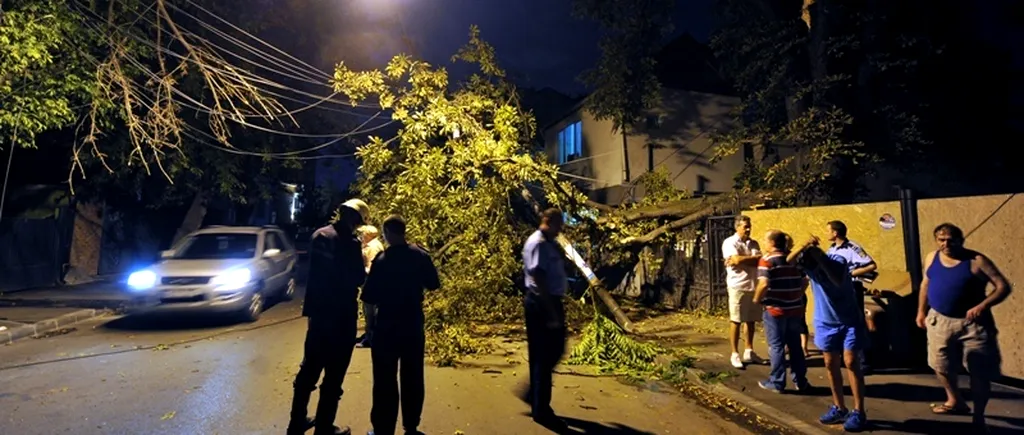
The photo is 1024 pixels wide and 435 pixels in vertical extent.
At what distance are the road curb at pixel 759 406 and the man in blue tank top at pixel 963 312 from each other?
3.60 feet

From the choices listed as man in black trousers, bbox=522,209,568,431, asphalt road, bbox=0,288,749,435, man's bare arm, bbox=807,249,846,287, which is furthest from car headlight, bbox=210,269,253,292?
man's bare arm, bbox=807,249,846,287

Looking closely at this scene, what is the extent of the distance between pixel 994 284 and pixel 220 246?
10798mm

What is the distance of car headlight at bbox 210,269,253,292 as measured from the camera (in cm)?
926

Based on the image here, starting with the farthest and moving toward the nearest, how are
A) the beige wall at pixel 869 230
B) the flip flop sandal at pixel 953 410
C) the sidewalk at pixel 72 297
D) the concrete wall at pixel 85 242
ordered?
1. the concrete wall at pixel 85 242
2. the sidewalk at pixel 72 297
3. the beige wall at pixel 869 230
4. the flip flop sandal at pixel 953 410

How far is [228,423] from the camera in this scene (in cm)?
491

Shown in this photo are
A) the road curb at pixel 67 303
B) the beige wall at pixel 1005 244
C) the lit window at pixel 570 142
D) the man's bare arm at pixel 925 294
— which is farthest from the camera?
the lit window at pixel 570 142

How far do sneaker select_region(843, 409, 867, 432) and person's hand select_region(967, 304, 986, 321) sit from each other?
41.3 inches

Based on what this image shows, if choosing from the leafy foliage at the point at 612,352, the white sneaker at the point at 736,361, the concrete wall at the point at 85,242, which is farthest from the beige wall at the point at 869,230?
the concrete wall at the point at 85,242

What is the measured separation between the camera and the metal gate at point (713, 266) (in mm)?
10336

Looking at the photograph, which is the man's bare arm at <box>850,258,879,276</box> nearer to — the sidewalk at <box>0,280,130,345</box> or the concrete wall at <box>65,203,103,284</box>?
the sidewalk at <box>0,280,130,345</box>

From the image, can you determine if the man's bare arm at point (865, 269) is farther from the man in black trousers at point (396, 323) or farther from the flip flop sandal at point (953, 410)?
the man in black trousers at point (396, 323)

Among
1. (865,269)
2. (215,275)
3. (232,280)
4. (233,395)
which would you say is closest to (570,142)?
(232,280)

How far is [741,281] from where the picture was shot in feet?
21.8

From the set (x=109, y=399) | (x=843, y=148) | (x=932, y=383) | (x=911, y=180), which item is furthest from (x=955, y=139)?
(x=109, y=399)
